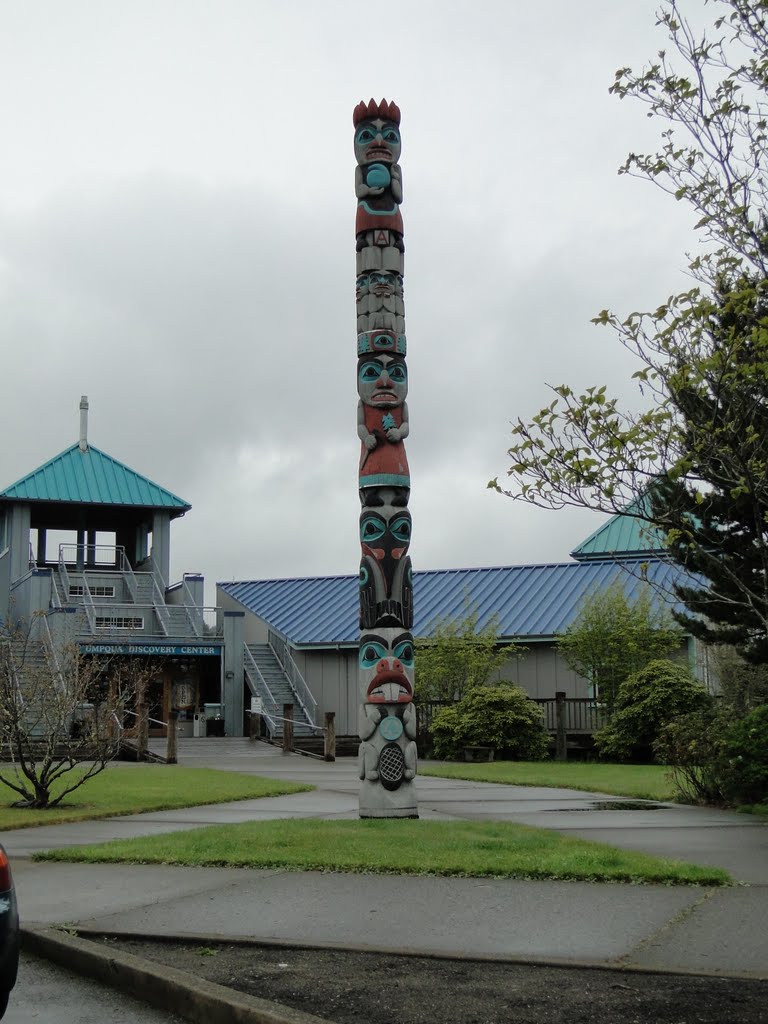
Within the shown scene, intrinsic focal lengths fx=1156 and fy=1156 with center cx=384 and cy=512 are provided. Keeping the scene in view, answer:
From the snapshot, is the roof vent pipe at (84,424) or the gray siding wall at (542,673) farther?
the roof vent pipe at (84,424)

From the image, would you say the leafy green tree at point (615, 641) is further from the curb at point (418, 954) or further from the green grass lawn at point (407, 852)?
the curb at point (418, 954)

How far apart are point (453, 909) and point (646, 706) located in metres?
18.9

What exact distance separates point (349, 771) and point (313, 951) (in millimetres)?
17486

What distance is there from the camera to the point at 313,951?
6.73m

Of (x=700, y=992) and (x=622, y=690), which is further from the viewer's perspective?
(x=622, y=690)

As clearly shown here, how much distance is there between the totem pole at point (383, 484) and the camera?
13047 millimetres

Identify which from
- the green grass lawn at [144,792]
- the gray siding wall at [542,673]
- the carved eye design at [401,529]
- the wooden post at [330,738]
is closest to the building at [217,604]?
the gray siding wall at [542,673]

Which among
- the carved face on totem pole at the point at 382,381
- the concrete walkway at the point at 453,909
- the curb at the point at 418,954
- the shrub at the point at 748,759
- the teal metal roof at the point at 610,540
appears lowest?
the curb at the point at 418,954

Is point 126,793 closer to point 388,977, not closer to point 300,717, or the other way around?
point 388,977

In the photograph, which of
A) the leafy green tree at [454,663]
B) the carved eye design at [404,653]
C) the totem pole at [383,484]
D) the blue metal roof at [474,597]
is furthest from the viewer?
the blue metal roof at [474,597]

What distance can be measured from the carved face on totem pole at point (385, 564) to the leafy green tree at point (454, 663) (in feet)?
60.4

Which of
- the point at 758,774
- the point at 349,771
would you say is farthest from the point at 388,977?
the point at 349,771

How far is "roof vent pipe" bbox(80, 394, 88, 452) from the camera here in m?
42.7

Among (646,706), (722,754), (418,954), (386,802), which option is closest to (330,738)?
(646,706)
